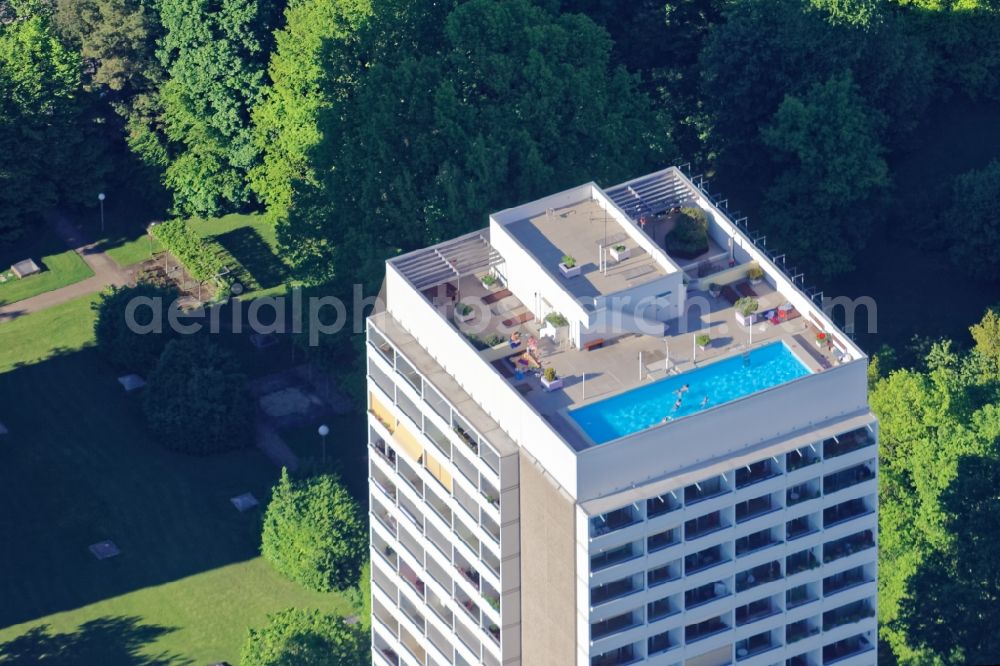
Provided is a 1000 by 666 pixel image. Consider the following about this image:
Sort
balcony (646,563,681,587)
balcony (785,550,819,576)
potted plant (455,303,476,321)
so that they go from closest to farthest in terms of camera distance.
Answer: balcony (646,563,681,587) < balcony (785,550,819,576) < potted plant (455,303,476,321)

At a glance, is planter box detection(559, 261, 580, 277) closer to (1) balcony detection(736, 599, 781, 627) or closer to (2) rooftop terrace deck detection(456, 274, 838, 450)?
(2) rooftop terrace deck detection(456, 274, 838, 450)

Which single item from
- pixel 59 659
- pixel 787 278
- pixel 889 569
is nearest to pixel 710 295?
pixel 787 278

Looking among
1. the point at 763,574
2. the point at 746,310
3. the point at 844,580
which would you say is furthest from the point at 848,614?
the point at 746,310

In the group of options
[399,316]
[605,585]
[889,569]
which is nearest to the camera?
[605,585]

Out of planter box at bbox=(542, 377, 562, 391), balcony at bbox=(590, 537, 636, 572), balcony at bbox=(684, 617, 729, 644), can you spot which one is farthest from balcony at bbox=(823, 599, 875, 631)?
planter box at bbox=(542, 377, 562, 391)

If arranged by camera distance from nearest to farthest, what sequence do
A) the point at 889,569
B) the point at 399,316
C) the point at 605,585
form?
1. the point at 605,585
2. the point at 399,316
3. the point at 889,569

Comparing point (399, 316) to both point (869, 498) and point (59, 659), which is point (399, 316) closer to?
point (869, 498)
